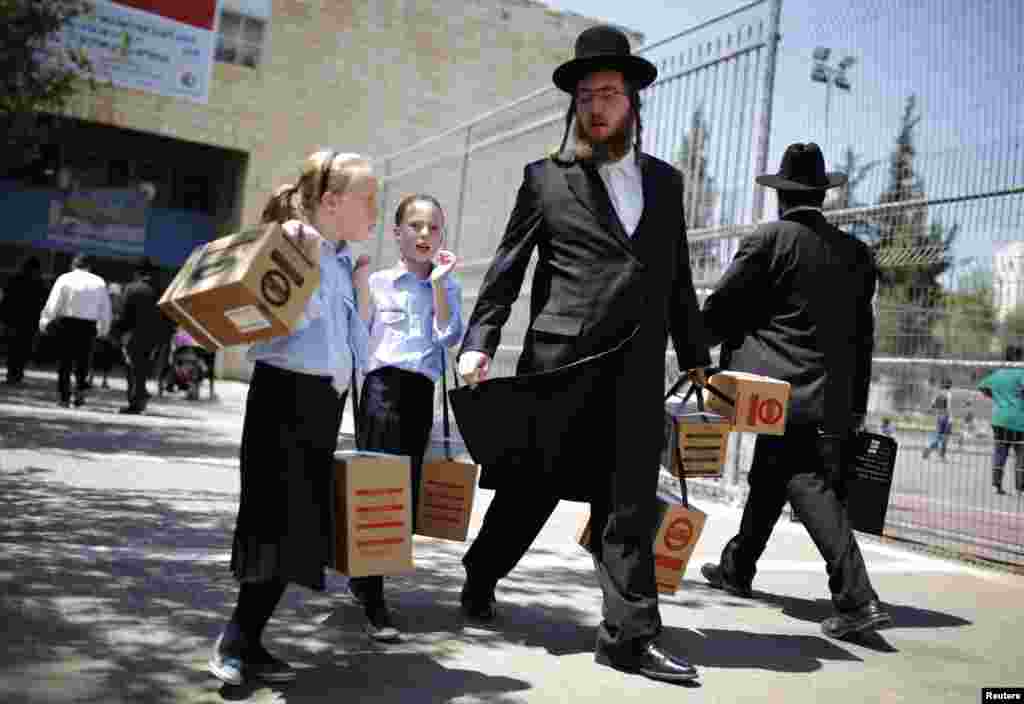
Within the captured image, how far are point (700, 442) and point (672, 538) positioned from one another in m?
0.44

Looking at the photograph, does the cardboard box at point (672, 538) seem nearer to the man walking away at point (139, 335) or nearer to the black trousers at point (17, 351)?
the man walking away at point (139, 335)

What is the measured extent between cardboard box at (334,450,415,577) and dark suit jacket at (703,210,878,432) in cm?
202

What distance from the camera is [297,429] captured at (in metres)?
3.07

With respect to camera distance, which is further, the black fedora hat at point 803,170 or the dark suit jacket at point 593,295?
the black fedora hat at point 803,170

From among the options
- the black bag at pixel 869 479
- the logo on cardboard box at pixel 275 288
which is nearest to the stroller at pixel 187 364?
the black bag at pixel 869 479

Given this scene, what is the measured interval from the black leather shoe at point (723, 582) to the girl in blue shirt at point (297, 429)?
102 inches

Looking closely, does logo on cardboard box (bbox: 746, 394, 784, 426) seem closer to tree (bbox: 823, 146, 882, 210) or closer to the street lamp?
tree (bbox: 823, 146, 882, 210)

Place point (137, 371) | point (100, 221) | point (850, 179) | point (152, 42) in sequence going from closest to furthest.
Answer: point (850, 179)
point (137, 371)
point (152, 42)
point (100, 221)

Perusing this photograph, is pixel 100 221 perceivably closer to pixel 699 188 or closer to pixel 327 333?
pixel 699 188

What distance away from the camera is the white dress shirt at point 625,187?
149 inches

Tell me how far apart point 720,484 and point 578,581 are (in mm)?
3866

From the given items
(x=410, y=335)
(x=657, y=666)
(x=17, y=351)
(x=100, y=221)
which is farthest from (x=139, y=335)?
(x=100, y=221)

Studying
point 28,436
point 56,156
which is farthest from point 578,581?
point 56,156

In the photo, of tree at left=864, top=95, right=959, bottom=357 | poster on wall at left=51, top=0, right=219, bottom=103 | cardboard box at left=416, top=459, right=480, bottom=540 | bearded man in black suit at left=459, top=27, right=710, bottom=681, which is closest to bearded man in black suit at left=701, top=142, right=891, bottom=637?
bearded man in black suit at left=459, top=27, right=710, bottom=681
